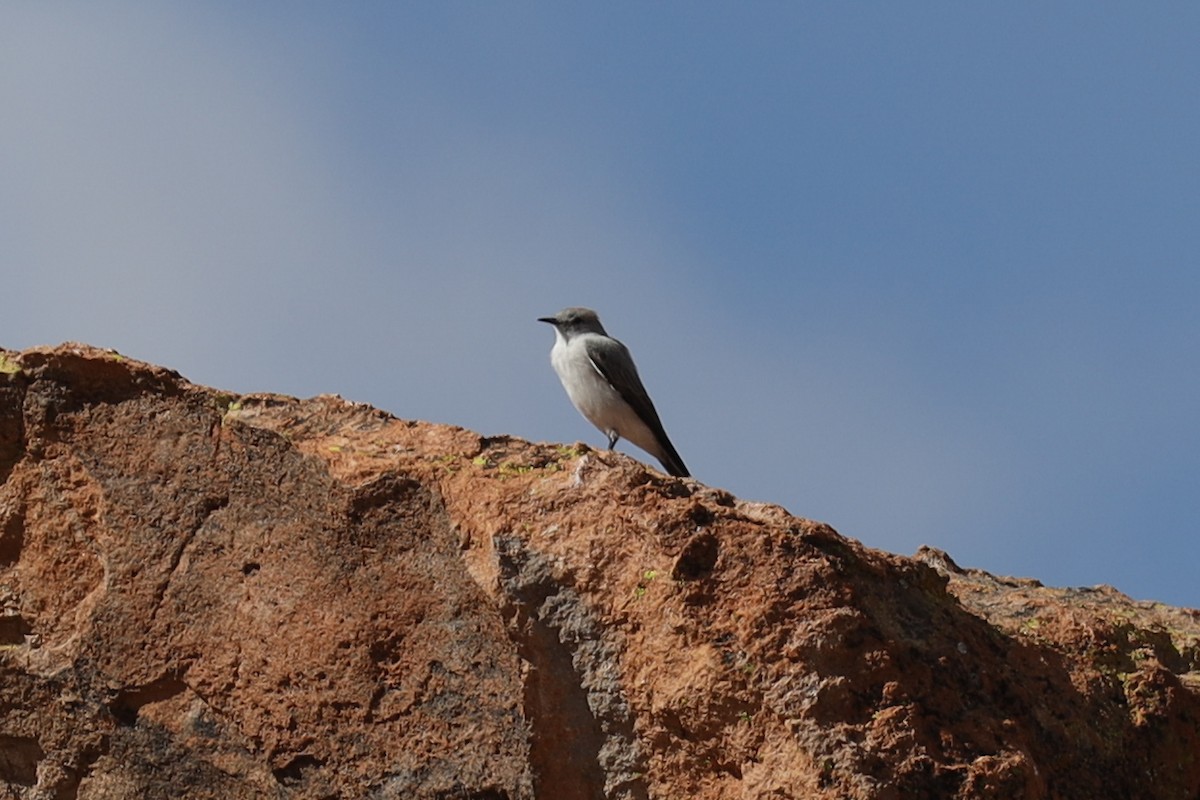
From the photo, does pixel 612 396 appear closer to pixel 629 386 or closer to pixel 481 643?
pixel 629 386

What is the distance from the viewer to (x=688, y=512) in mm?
6918

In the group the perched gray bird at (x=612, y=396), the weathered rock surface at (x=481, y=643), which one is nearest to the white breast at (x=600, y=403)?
the perched gray bird at (x=612, y=396)

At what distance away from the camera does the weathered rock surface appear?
6.53 m

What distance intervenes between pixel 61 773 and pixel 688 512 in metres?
2.94

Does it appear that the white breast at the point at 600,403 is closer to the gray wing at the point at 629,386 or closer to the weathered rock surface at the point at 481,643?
the gray wing at the point at 629,386

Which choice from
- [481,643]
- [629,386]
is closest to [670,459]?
[629,386]

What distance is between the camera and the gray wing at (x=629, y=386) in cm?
A: 1678

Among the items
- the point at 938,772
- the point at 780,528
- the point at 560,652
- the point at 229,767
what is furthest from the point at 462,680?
the point at 938,772

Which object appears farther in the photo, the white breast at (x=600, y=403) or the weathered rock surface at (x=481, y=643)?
the white breast at (x=600, y=403)

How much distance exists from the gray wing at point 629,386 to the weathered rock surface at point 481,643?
9.09 metres

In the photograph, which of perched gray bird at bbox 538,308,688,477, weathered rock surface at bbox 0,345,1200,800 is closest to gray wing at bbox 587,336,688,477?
perched gray bird at bbox 538,308,688,477

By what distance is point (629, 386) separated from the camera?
55.5 feet

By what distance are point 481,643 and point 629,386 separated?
10014 mm

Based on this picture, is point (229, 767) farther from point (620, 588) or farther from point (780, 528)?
point (780, 528)
